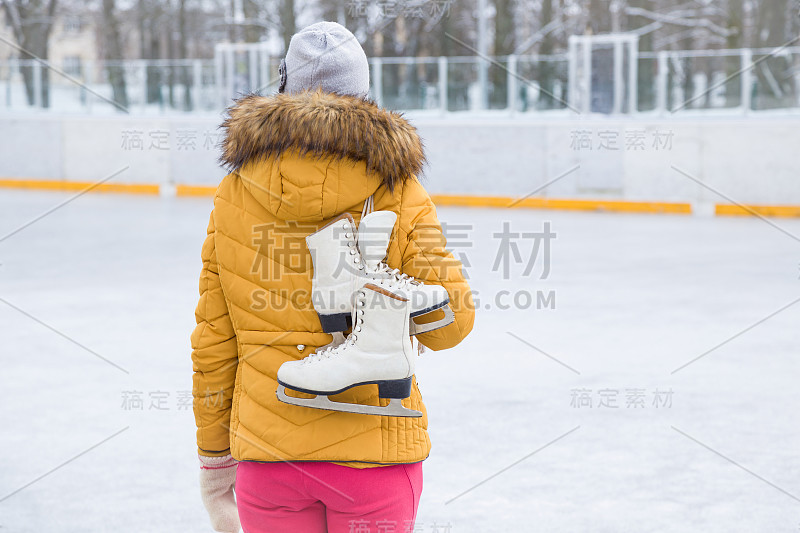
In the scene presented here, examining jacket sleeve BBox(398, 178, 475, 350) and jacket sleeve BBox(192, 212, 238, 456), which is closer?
jacket sleeve BBox(398, 178, 475, 350)

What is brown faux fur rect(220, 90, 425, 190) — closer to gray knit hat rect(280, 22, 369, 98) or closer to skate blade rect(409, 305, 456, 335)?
gray knit hat rect(280, 22, 369, 98)

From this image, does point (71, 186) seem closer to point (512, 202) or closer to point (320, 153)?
point (512, 202)

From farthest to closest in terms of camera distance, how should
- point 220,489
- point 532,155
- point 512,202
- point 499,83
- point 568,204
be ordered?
1. point 499,83
2. point 532,155
3. point 512,202
4. point 568,204
5. point 220,489

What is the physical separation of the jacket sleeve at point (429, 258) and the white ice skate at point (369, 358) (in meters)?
0.08

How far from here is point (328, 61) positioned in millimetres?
1569

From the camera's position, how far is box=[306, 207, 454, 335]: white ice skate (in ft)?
4.83

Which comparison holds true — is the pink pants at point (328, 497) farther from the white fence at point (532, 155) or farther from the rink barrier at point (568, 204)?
the rink barrier at point (568, 204)

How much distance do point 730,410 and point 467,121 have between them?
10555 millimetres

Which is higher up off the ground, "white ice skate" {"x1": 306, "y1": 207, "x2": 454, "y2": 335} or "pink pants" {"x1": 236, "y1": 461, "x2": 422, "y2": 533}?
"white ice skate" {"x1": 306, "y1": 207, "x2": 454, "y2": 335}

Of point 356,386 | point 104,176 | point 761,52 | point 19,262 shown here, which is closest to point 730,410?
point 356,386

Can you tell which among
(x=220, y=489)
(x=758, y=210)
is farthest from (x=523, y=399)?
(x=758, y=210)

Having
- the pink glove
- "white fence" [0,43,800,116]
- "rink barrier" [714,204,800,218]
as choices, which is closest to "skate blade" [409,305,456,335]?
the pink glove

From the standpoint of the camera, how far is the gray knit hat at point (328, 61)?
61.7 inches

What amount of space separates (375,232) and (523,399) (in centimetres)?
331
